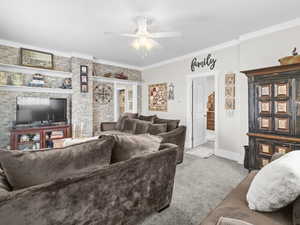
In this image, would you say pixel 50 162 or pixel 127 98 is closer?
pixel 50 162

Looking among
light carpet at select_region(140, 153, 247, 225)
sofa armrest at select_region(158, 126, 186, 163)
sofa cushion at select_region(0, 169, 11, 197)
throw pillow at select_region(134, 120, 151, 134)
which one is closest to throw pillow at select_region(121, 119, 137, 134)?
throw pillow at select_region(134, 120, 151, 134)

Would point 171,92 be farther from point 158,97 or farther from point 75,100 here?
point 75,100

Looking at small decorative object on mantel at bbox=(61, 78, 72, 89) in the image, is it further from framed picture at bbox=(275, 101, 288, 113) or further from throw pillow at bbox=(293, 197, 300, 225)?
throw pillow at bbox=(293, 197, 300, 225)

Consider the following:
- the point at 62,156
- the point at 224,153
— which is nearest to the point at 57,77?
the point at 62,156

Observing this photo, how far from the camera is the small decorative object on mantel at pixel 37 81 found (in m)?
4.03

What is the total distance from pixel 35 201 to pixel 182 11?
291cm

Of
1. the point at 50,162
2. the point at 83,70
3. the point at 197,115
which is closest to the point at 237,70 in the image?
the point at 197,115

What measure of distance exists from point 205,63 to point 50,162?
4181mm

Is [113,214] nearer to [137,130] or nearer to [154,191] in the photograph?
[154,191]

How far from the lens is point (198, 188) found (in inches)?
91.3

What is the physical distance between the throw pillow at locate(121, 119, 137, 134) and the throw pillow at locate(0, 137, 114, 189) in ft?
8.82

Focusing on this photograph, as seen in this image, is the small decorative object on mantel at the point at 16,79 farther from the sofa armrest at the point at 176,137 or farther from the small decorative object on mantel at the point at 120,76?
the sofa armrest at the point at 176,137

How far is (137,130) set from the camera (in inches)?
150

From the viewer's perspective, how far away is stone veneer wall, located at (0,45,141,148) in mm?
3754
